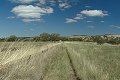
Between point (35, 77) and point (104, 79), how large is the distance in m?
2.20

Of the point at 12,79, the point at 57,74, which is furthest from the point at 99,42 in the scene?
the point at 12,79

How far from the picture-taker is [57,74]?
14.3m

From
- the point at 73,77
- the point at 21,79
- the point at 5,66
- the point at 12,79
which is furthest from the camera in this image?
the point at 73,77

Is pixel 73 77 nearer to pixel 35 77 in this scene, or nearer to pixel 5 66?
pixel 35 77

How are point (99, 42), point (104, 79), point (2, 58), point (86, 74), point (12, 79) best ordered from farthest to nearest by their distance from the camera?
point (99, 42)
point (86, 74)
point (104, 79)
point (12, 79)
point (2, 58)

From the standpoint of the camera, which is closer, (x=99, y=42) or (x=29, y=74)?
(x=29, y=74)

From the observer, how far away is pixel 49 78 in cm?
1287

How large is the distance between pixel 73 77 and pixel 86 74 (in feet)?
4.88

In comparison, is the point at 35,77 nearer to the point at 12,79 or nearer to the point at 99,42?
the point at 12,79

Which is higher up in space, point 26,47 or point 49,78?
point 26,47

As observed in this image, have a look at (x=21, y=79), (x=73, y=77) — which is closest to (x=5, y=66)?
(x=21, y=79)

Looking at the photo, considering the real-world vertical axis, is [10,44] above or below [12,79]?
above

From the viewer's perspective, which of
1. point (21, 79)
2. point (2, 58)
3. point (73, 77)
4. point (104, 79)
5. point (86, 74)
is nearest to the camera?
point (2, 58)

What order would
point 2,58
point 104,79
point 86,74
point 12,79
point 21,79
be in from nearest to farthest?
point 2,58, point 12,79, point 21,79, point 104,79, point 86,74
